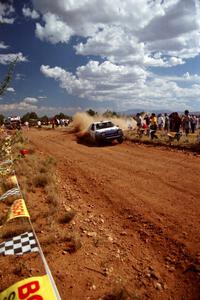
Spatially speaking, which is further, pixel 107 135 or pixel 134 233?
pixel 107 135

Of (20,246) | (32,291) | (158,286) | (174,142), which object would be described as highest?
(32,291)

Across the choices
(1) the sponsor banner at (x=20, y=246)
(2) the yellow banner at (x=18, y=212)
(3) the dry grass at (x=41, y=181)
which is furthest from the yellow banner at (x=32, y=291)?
(3) the dry grass at (x=41, y=181)

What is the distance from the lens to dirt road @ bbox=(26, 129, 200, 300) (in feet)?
19.6

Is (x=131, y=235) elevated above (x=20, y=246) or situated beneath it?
situated beneath

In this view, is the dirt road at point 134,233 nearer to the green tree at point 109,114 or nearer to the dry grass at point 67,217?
the dry grass at point 67,217

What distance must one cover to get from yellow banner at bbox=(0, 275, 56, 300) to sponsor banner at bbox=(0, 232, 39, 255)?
1.26m

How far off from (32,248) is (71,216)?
297 cm

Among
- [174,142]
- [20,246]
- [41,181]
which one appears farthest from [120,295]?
[174,142]

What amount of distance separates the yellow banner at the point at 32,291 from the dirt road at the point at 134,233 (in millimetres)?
1442

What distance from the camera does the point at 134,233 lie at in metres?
7.93

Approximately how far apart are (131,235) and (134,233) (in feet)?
0.38

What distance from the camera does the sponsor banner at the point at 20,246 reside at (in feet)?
19.4

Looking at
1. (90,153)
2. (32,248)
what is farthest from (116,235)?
(90,153)

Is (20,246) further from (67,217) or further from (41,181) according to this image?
(41,181)
